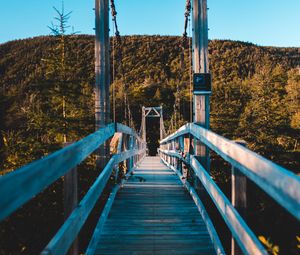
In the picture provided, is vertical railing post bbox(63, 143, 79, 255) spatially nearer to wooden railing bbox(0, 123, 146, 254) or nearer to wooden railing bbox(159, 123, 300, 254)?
wooden railing bbox(0, 123, 146, 254)

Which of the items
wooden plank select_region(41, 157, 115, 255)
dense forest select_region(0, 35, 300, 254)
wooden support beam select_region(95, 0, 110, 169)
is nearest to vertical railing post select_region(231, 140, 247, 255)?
wooden plank select_region(41, 157, 115, 255)

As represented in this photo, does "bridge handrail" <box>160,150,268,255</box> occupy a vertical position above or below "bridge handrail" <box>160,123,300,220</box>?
below

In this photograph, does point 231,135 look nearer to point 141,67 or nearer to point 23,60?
point 23,60

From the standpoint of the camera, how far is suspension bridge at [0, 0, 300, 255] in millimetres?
1565

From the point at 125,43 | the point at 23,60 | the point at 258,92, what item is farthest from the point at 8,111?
the point at 125,43

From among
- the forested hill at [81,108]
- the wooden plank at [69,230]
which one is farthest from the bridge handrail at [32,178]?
the forested hill at [81,108]

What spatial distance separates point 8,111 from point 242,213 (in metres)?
14.0

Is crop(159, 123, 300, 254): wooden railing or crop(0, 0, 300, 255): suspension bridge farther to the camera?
crop(0, 0, 300, 255): suspension bridge

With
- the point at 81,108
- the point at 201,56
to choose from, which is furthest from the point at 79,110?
the point at 201,56

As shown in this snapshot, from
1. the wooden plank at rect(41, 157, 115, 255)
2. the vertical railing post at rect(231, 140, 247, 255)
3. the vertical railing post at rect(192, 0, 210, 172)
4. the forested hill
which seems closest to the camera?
the wooden plank at rect(41, 157, 115, 255)

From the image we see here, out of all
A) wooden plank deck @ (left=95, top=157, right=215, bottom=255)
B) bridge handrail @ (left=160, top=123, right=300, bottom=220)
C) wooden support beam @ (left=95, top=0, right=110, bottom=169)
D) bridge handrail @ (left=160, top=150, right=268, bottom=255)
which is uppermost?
wooden support beam @ (left=95, top=0, right=110, bottom=169)

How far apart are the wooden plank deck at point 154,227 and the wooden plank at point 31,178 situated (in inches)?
53.3

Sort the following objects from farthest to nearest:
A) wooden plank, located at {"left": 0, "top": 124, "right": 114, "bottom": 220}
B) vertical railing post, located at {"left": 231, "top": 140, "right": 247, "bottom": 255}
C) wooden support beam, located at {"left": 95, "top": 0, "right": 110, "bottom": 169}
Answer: wooden support beam, located at {"left": 95, "top": 0, "right": 110, "bottom": 169}
vertical railing post, located at {"left": 231, "top": 140, "right": 247, "bottom": 255}
wooden plank, located at {"left": 0, "top": 124, "right": 114, "bottom": 220}

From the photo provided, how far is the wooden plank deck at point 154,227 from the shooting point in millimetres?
3424
